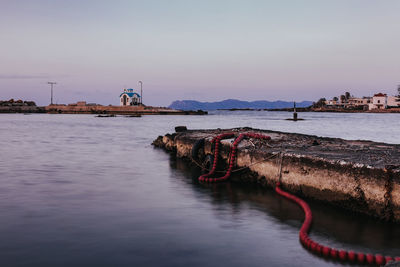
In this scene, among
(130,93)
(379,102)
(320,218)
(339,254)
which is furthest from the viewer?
(379,102)

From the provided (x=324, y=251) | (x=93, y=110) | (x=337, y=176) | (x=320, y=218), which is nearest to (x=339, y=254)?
A: (x=324, y=251)

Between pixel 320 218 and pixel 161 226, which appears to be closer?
pixel 161 226

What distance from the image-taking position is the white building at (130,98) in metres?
121

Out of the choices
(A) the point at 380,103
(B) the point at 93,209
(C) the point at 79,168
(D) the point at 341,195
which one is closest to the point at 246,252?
(D) the point at 341,195

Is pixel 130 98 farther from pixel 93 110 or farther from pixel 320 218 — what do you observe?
pixel 320 218

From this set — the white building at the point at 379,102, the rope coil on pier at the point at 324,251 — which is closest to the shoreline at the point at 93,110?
the white building at the point at 379,102

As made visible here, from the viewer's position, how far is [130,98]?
122 metres

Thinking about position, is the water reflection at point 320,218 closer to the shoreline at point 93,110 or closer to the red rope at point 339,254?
the red rope at point 339,254

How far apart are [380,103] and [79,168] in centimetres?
17568

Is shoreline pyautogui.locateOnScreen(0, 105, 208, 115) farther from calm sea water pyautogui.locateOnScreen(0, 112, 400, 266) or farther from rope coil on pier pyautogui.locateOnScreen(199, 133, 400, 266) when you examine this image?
rope coil on pier pyautogui.locateOnScreen(199, 133, 400, 266)

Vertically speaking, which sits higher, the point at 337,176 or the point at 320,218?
the point at 337,176

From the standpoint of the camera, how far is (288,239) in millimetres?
7727

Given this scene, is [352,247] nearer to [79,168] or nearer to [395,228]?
[395,228]

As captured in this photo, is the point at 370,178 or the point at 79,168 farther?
the point at 79,168
